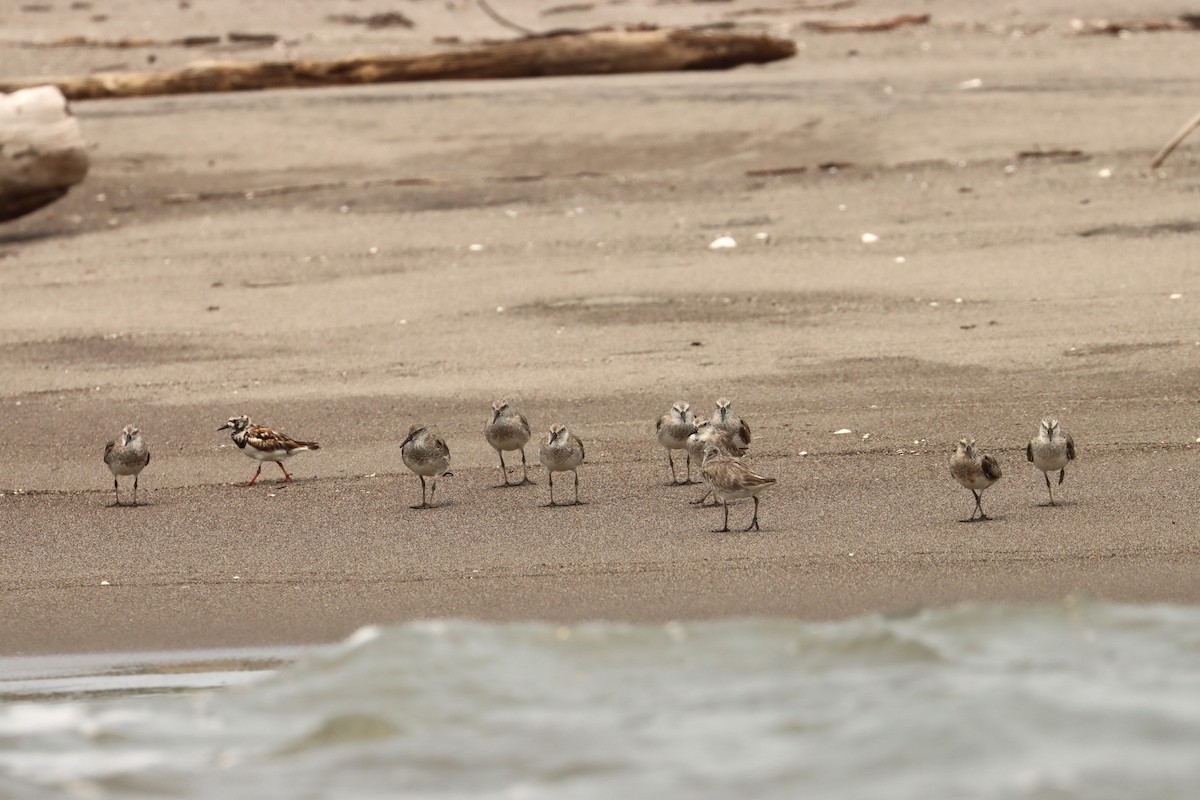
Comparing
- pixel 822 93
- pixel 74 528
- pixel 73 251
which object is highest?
pixel 822 93

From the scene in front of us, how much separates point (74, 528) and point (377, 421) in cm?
243

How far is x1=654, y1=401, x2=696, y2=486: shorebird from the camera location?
1136 centimetres

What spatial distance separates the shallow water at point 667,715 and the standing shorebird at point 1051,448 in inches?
73.0

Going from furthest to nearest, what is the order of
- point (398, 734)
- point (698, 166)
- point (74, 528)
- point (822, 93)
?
point (822, 93) < point (698, 166) < point (74, 528) < point (398, 734)

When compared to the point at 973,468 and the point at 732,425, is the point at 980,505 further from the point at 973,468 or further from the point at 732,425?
the point at 732,425

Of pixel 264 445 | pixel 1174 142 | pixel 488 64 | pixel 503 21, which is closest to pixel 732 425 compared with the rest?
pixel 264 445

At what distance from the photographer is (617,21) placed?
29578 millimetres

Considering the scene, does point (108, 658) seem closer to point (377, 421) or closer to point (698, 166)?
point (377, 421)

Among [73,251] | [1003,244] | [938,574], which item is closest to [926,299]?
[1003,244]

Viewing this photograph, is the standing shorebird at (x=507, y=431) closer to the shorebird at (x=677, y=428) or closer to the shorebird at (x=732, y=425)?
the shorebird at (x=677, y=428)

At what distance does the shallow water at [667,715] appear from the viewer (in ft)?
24.0

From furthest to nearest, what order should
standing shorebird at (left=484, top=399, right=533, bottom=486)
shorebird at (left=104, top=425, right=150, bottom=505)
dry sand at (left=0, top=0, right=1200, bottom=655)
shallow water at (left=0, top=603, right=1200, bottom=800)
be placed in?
standing shorebird at (left=484, top=399, right=533, bottom=486)
shorebird at (left=104, top=425, right=150, bottom=505)
dry sand at (left=0, top=0, right=1200, bottom=655)
shallow water at (left=0, top=603, right=1200, bottom=800)

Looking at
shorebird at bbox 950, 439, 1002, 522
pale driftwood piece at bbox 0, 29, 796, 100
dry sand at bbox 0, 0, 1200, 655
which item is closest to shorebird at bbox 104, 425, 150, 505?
dry sand at bbox 0, 0, 1200, 655

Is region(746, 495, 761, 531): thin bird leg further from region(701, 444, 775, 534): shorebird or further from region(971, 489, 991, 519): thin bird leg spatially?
region(971, 489, 991, 519): thin bird leg
